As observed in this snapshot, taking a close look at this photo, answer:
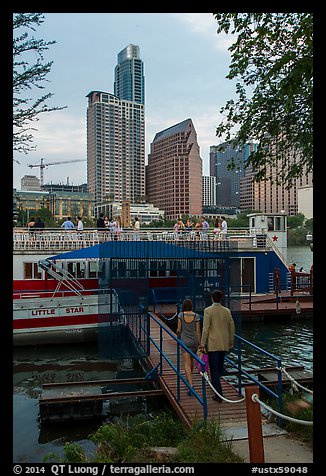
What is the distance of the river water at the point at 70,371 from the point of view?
8.43m

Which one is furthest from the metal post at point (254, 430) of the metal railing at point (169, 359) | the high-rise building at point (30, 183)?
the high-rise building at point (30, 183)

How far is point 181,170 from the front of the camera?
137 metres

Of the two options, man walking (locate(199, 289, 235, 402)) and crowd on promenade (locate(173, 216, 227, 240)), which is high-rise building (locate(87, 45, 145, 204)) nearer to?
crowd on promenade (locate(173, 216, 227, 240))

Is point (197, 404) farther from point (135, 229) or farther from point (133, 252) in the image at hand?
point (135, 229)

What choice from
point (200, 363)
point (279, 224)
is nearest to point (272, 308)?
point (279, 224)

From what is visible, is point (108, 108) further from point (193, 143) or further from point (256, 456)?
point (256, 456)

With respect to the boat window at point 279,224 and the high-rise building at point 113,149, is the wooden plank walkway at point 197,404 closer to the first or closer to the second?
the boat window at point 279,224

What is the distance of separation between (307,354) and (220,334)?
9.08m

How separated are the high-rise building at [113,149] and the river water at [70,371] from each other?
149m

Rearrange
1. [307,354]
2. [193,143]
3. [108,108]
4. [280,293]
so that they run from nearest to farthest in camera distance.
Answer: [307,354]
[280,293]
[193,143]
[108,108]

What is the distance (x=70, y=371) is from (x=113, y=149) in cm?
16384

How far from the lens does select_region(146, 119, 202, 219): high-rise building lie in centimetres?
13562
